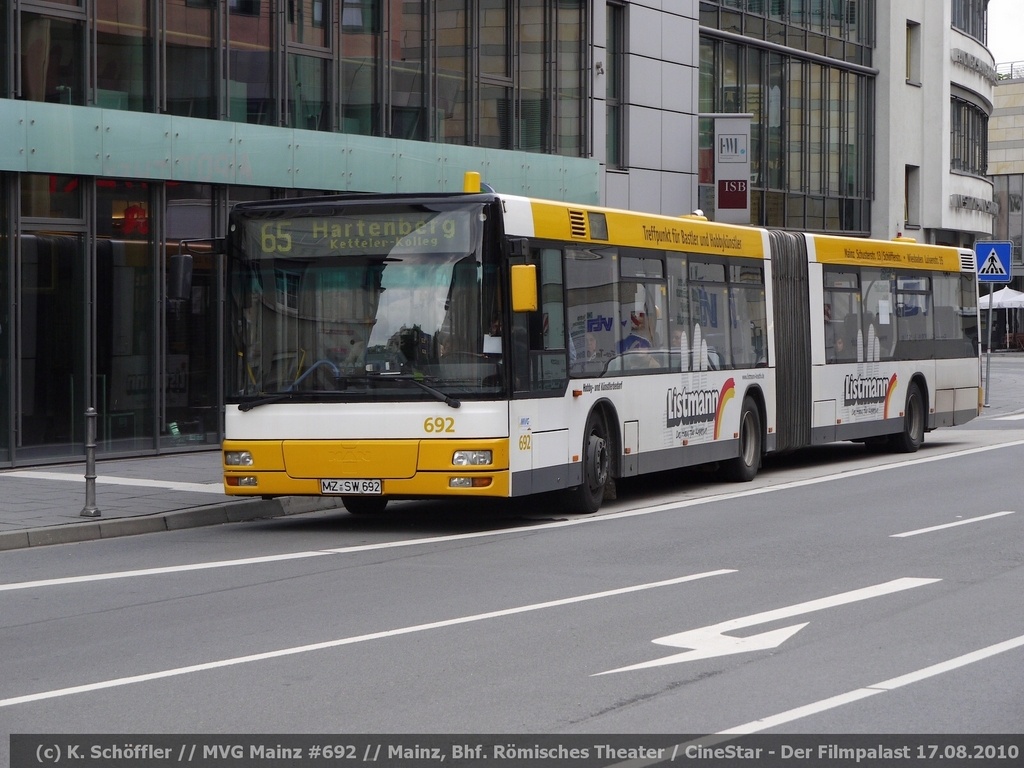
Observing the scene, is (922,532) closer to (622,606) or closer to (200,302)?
(622,606)

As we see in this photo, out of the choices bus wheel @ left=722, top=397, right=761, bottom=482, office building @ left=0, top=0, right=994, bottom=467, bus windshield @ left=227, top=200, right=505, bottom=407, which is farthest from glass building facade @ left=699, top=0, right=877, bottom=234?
bus windshield @ left=227, top=200, right=505, bottom=407

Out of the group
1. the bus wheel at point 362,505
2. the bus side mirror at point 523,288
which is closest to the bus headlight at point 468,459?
the bus side mirror at point 523,288

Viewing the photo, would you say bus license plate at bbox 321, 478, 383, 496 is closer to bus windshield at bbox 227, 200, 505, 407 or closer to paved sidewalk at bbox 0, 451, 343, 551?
bus windshield at bbox 227, 200, 505, 407

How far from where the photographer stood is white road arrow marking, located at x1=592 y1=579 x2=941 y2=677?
26.1 feet

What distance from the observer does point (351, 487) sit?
13836 millimetres

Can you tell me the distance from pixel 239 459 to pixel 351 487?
1138 mm

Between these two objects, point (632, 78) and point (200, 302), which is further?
point (632, 78)

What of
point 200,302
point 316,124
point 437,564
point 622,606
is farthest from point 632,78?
A: point 622,606

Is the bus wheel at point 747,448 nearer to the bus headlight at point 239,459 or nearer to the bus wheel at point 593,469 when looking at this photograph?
the bus wheel at point 593,469

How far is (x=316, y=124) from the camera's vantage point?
2323 centimetres

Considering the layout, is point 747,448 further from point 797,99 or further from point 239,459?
point 797,99

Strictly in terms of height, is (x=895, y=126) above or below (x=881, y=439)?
above

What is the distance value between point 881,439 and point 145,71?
39.8 ft

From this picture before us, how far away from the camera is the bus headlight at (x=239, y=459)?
14172 mm
